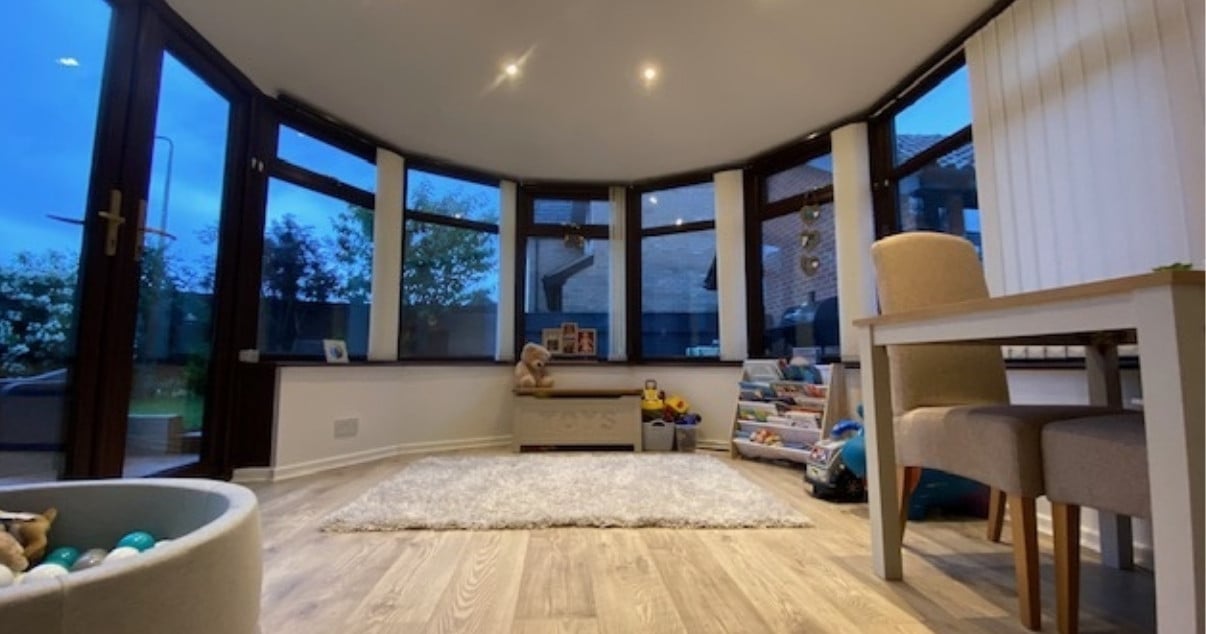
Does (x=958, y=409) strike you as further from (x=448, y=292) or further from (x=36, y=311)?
(x=448, y=292)

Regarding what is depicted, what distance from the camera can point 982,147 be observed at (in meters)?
2.35

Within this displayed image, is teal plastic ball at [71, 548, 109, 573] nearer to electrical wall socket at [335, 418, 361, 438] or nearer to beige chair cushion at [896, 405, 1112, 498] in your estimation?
beige chair cushion at [896, 405, 1112, 498]

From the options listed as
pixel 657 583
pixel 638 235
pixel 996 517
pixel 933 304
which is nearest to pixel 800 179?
pixel 638 235

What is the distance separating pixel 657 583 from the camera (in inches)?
57.2

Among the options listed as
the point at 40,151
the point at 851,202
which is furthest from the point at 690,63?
the point at 40,151

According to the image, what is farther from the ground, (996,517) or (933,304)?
(933,304)

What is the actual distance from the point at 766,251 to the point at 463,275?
250 cm

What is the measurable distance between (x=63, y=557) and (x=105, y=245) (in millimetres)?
1575

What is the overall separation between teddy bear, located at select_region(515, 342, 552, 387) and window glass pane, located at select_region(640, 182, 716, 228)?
147cm

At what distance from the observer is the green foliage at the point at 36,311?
67.3 inches

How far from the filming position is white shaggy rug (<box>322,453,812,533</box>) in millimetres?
2008

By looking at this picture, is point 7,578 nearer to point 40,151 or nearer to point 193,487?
point 193,487

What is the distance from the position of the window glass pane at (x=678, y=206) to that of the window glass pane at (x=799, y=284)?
55cm

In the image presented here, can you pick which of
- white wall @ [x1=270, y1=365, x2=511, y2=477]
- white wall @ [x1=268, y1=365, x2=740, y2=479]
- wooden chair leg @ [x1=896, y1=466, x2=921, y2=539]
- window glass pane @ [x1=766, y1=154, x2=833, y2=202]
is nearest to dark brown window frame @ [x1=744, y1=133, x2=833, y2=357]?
window glass pane @ [x1=766, y1=154, x2=833, y2=202]
